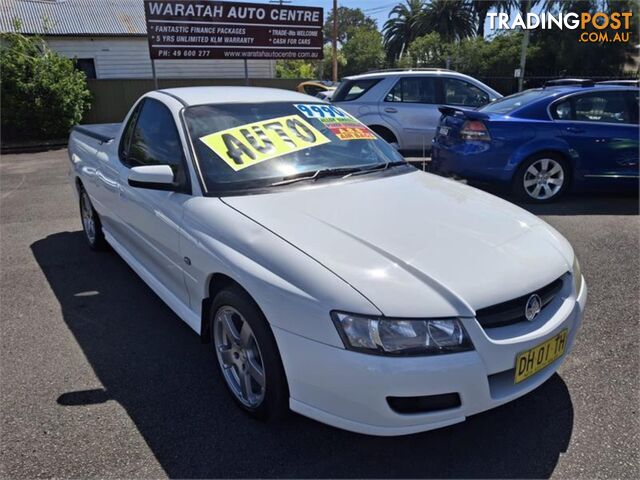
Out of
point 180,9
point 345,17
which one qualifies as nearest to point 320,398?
point 180,9

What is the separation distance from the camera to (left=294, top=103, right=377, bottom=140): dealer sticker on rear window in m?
3.65

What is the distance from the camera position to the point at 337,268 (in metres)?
2.18

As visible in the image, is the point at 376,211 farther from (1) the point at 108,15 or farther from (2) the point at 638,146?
(1) the point at 108,15

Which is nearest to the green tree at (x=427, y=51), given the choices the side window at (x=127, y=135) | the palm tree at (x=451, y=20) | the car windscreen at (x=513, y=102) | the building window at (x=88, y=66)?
the palm tree at (x=451, y=20)

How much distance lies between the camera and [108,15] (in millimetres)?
22703

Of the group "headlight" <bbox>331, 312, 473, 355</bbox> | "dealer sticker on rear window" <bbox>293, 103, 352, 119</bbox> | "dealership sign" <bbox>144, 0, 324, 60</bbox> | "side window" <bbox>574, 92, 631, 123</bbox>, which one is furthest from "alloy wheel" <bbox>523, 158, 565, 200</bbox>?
"dealership sign" <bbox>144, 0, 324, 60</bbox>

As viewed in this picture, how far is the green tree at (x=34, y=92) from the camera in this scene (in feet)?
43.8

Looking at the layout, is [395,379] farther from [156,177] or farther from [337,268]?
[156,177]

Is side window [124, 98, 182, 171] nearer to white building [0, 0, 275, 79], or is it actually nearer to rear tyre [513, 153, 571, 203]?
rear tyre [513, 153, 571, 203]

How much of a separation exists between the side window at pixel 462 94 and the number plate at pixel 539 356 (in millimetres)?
7277

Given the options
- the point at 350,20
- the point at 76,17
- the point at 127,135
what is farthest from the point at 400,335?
the point at 350,20

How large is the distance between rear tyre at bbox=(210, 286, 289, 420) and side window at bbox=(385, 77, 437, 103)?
7.14m

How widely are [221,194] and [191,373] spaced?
42.7 inches

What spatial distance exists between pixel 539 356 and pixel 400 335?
2.37ft
